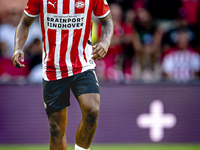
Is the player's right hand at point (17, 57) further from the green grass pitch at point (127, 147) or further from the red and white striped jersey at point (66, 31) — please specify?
the green grass pitch at point (127, 147)

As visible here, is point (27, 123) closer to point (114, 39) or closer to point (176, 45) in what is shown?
point (114, 39)

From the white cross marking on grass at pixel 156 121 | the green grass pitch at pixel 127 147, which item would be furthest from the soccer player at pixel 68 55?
the white cross marking on grass at pixel 156 121

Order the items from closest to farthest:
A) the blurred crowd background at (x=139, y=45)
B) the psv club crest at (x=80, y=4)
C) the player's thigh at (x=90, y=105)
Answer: the player's thigh at (x=90, y=105), the psv club crest at (x=80, y=4), the blurred crowd background at (x=139, y=45)

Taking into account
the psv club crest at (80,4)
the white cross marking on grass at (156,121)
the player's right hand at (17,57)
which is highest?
the psv club crest at (80,4)

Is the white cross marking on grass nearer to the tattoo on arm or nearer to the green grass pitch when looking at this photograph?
the green grass pitch

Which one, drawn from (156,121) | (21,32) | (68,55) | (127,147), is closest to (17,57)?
(21,32)

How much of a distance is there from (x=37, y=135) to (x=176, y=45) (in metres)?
3.38

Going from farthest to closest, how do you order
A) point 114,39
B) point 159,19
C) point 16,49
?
Answer: 1. point 159,19
2. point 114,39
3. point 16,49

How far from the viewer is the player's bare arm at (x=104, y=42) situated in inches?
143

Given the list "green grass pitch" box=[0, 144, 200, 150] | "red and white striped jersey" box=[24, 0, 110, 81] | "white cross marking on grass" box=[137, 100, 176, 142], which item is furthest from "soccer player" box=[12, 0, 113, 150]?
"white cross marking on grass" box=[137, 100, 176, 142]

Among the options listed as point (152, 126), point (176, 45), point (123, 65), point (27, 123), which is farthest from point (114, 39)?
point (27, 123)

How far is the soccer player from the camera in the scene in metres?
3.69

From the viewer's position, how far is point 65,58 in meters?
3.83

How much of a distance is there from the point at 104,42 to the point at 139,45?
12.9 feet
